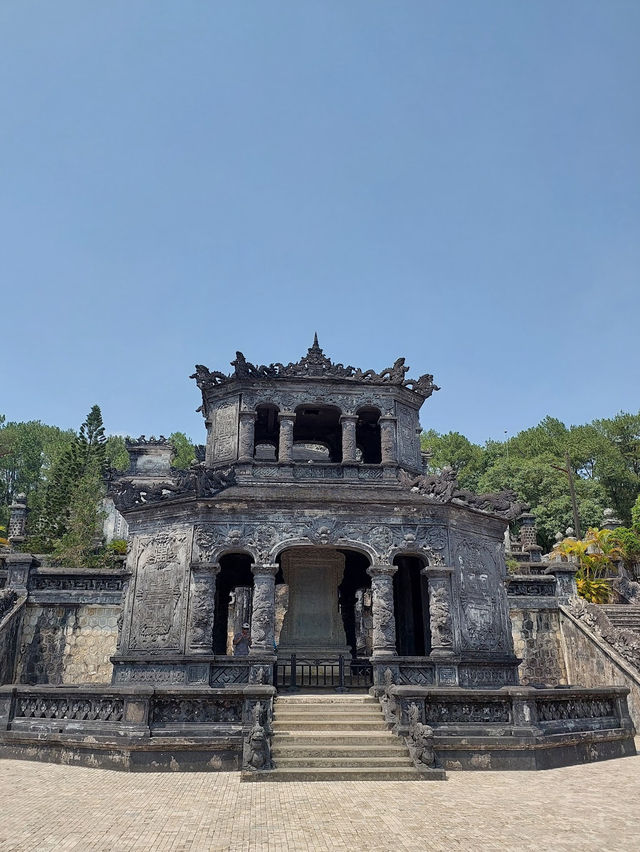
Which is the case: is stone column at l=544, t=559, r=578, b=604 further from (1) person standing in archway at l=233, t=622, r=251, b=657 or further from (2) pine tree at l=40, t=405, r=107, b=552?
(2) pine tree at l=40, t=405, r=107, b=552

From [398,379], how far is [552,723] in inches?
423

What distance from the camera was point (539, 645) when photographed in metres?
21.4

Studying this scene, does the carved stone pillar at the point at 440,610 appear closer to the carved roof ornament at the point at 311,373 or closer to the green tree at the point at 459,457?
the carved roof ornament at the point at 311,373

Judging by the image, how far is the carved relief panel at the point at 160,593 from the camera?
51.5 ft

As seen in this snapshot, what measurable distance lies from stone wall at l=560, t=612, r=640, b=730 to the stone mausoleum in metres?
1.31

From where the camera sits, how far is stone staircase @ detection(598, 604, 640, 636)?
71.2 ft

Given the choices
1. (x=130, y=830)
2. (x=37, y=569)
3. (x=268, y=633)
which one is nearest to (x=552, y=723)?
(x=268, y=633)

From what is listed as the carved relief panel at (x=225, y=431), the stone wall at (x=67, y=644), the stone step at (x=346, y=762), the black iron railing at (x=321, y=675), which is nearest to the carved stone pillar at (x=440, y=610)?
the black iron railing at (x=321, y=675)

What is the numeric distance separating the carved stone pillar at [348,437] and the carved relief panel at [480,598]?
402 cm

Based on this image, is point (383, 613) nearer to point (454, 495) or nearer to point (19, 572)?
point (454, 495)

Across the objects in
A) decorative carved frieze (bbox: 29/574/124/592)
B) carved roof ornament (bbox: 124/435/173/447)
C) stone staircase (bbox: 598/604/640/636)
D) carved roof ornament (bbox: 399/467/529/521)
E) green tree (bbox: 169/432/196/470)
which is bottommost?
stone staircase (bbox: 598/604/640/636)

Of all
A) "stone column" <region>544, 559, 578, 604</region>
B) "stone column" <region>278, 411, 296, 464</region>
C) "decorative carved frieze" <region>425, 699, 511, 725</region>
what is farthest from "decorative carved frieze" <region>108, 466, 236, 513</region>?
"stone column" <region>544, 559, 578, 604</region>

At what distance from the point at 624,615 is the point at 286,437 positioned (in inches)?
554

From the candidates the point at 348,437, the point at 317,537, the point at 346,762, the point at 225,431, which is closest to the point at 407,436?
the point at 348,437
